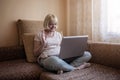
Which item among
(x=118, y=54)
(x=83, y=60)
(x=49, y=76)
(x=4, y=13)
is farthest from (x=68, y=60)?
(x=4, y=13)

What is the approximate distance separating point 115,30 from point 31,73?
53.0 inches

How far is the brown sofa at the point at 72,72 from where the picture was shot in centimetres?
161

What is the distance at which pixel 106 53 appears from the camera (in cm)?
205

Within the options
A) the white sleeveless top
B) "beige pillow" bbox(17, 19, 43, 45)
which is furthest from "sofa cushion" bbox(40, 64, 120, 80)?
"beige pillow" bbox(17, 19, 43, 45)

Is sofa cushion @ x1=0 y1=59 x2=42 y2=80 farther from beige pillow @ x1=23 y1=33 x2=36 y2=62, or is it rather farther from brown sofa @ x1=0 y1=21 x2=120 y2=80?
beige pillow @ x1=23 y1=33 x2=36 y2=62

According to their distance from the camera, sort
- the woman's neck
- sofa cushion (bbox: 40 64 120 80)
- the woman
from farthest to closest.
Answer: the woman's neck → the woman → sofa cushion (bbox: 40 64 120 80)

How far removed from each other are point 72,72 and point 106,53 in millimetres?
589

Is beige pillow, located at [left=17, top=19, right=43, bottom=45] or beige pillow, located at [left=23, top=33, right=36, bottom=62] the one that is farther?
beige pillow, located at [left=17, top=19, right=43, bottom=45]

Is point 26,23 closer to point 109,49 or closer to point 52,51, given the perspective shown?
point 52,51

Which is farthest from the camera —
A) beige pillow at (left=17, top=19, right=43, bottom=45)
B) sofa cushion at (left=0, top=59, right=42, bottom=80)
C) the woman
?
beige pillow at (left=17, top=19, right=43, bottom=45)

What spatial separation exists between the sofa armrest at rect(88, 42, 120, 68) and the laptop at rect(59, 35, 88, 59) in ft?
1.08

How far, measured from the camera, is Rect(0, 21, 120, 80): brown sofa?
5.28 ft

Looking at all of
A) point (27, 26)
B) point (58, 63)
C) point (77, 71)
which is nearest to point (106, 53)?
point (77, 71)

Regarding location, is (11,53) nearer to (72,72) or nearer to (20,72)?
(20,72)
